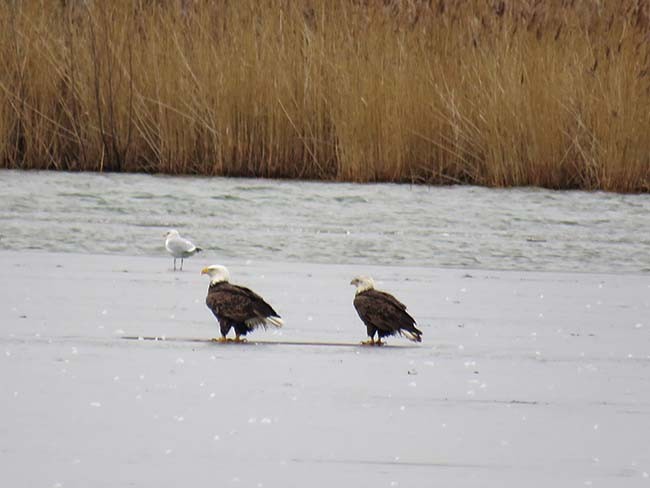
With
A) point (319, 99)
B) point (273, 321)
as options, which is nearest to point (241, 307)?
point (273, 321)

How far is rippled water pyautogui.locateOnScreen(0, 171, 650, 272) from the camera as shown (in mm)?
8344

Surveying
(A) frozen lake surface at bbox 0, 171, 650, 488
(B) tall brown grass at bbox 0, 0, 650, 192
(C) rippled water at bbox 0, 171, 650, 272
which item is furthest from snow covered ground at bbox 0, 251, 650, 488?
(B) tall brown grass at bbox 0, 0, 650, 192

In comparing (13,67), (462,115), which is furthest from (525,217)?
(13,67)

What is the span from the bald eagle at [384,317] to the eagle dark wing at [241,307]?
1.09 ft

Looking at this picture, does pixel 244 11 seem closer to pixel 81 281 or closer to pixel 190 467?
pixel 81 281

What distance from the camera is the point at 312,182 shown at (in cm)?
1073

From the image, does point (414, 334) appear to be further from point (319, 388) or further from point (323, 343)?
point (319, 388)

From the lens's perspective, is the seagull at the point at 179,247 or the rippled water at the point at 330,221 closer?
the seagull at the point at 179,247

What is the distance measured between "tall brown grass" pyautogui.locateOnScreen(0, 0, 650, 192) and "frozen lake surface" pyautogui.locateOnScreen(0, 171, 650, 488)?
49 centimetres

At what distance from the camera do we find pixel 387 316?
577cm

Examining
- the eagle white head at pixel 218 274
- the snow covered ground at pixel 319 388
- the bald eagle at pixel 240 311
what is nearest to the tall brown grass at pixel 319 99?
the snow covered ground at pixel 319 388

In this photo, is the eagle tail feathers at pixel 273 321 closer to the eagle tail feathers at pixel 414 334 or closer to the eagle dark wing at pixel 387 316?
the eagle dark wing at pixel 387 316

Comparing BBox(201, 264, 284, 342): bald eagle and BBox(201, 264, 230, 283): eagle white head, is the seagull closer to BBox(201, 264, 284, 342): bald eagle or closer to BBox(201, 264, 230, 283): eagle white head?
BBox(201, 264, 230, 283): eagle white head

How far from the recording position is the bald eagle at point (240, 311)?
586 cm
